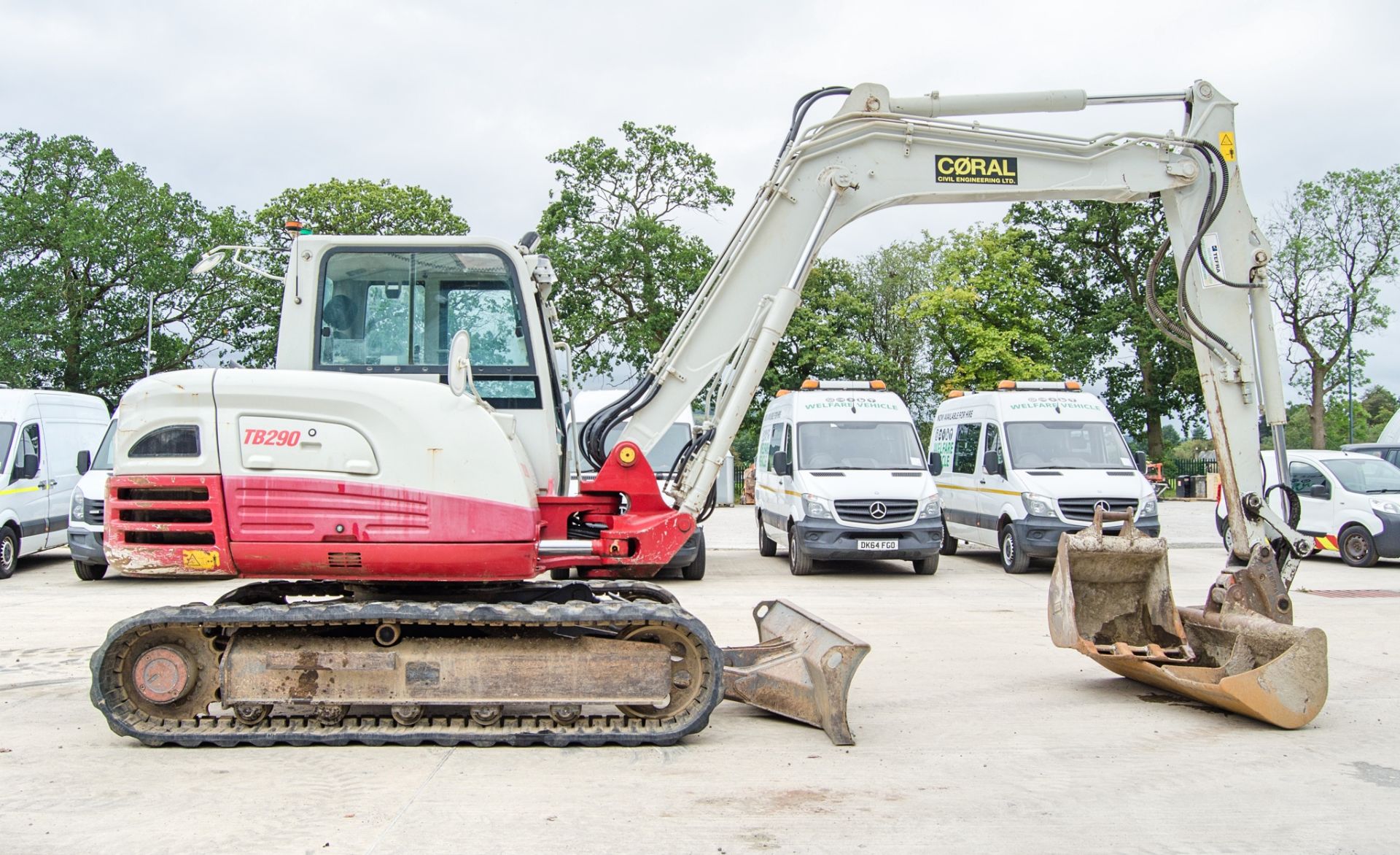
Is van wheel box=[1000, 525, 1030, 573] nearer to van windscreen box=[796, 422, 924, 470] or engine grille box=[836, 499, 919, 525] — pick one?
van windscreen box=[796, 422, 924, 470]

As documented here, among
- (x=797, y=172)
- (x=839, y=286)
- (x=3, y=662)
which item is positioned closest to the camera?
(x=797, y=172)

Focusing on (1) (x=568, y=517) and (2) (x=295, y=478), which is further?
(1) (x=568, y=517)

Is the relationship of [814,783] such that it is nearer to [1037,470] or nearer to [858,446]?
[858,446]

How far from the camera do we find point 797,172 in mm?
7312

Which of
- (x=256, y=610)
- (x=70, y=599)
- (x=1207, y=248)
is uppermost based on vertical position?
Result: (x=1207, y=248)

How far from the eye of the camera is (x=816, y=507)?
14.4 metres

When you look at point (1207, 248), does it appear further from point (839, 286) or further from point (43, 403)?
point (839, 286)

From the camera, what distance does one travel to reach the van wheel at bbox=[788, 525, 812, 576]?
48.0 feet

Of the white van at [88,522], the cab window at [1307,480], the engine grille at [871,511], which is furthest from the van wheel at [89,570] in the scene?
the cab window at [1307,480]

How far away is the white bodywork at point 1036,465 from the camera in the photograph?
14.8 m

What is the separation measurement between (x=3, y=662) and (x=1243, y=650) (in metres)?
9.25

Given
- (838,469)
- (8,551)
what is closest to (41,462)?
(8,551)

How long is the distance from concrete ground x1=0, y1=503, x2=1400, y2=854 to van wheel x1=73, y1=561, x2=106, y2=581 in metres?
6.91

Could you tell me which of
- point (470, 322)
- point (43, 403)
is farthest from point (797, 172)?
point (43, 403)
